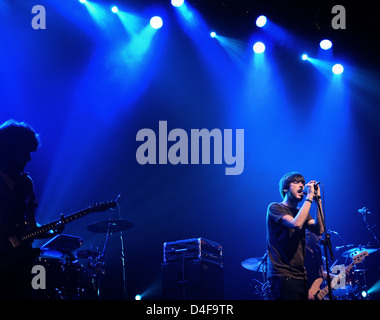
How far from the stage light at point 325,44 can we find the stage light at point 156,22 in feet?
10.1

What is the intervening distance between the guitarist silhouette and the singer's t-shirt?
186 cm

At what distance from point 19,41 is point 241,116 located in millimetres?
4289

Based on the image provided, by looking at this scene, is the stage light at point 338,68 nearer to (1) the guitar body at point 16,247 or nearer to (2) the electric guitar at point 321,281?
(2) the electric guitar at point 321,281

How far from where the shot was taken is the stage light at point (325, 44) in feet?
26.4

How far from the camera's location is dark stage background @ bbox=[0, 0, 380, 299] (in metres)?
7.49

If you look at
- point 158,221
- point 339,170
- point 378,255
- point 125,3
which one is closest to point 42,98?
point 125,3

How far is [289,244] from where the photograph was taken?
340 cm

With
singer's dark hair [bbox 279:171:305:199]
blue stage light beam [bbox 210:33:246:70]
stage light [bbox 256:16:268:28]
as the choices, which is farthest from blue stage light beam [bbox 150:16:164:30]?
singer's dark hair [bbox 279:171:305:199]

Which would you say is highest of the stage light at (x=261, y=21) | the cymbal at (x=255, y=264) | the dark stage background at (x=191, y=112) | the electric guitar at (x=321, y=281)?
the stage light at (x=261, y=21)

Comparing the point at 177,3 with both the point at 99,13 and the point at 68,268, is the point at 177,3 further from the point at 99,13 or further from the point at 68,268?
the point at 68,268

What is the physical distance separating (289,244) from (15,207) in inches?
87.3

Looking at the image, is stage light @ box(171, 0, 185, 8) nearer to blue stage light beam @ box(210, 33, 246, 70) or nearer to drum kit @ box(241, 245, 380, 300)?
blue stage light beam @ box(210, 33, 246, 70)

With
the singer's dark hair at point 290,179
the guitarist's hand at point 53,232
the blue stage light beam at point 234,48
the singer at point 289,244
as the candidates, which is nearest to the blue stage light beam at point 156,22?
the blue stage light beam at point 234,48
